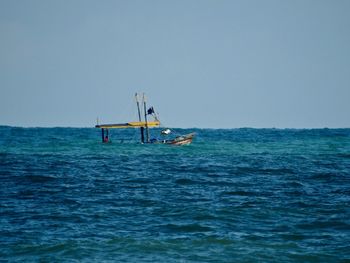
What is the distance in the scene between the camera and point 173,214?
21.5 metres

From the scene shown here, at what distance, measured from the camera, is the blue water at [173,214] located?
54.9 feet

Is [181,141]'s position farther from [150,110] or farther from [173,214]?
[173,214]

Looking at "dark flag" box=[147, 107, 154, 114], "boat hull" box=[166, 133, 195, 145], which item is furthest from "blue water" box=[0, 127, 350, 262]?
"dark flag" box=[147, 107, 154, 114]

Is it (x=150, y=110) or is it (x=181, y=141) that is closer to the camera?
(x=150, y=110)

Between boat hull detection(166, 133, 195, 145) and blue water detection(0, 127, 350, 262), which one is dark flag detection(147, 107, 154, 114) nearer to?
boat hull detection(166, 133, 195, 145)

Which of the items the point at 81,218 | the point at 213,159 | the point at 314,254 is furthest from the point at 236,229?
the point at 213,159

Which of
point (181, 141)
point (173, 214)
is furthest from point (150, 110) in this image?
point (173, 214)

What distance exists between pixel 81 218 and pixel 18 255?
4494 millimetres

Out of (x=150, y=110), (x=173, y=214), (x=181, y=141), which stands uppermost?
(x=150, y=110)

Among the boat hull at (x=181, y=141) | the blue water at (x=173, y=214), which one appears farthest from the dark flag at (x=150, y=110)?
the blue water at (x=173, y=214)

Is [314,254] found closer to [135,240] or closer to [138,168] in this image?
[135,240]

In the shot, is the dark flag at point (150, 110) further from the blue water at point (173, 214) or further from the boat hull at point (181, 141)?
the blue water at point (173, 214)

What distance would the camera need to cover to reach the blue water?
16734 mm

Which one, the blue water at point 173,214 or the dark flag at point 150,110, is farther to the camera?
the dark flag at point 150,110
